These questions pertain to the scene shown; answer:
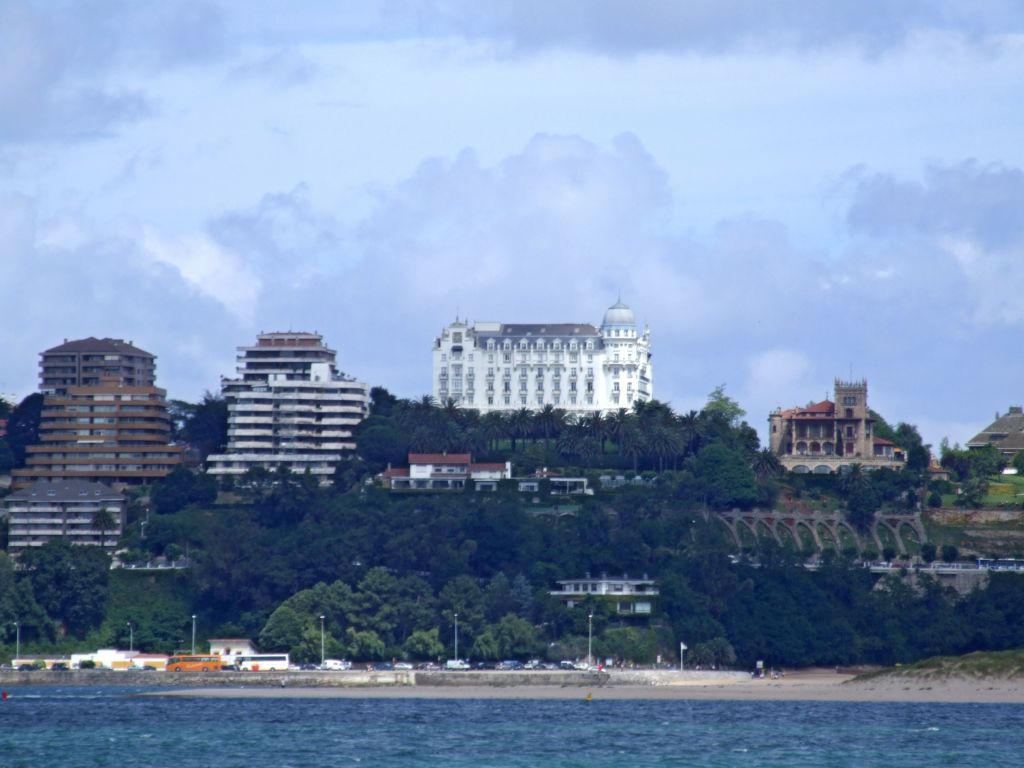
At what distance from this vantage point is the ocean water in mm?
116312

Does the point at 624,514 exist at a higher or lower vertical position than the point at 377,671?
higher

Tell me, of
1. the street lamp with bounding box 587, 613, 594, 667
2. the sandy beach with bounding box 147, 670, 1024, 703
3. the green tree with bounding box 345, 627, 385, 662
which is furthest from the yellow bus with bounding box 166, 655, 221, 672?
the street lamp with bounding box 587, 613, 594, 667

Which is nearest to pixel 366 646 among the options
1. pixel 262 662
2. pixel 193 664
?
pixel 262 662

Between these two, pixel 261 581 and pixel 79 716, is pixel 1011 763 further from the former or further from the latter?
pixel 261 581

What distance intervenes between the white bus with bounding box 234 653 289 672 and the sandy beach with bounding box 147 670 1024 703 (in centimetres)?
740

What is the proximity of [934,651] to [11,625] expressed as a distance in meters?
71.6

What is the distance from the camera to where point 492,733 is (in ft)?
426

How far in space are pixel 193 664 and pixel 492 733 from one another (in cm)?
5168

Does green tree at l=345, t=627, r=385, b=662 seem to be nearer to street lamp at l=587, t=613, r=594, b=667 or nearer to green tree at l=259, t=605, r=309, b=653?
green tree at l=259, t=605, r=309, b=653

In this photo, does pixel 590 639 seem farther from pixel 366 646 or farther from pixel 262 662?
pixel 262 662

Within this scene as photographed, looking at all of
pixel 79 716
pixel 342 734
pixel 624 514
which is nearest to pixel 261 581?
pixel 624 514

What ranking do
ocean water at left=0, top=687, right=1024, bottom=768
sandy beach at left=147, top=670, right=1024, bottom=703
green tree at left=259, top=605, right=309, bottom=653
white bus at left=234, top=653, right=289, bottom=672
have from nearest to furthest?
ocean water at left=0, top=687, right=1024, bottom=768, sandy beach at left=147, top=670, right=1024, bottom=703, white bus at left=234, top=653, right=289, bottom=672, green tree at left=259, top=605, right=309, bottom=653

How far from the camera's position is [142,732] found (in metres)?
130

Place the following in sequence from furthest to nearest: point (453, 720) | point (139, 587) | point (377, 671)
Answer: point (139, 587), point (377, 671), point (453, 720)
